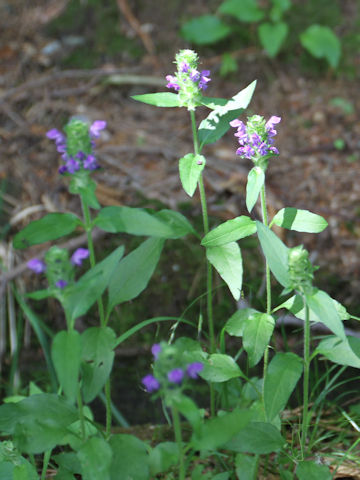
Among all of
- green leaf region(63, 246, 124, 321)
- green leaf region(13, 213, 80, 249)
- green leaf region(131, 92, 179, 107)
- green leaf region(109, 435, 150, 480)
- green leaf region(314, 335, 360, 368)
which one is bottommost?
green leaf region(109, 435, 150, 480)

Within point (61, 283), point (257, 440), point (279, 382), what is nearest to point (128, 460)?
point (257, 440)

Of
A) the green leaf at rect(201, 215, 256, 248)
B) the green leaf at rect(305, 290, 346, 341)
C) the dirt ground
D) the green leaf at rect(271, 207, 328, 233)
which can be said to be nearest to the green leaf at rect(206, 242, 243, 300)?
the green leaf at rect(201, 215, 256, 248)

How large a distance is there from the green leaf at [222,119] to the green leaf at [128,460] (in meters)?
0.95

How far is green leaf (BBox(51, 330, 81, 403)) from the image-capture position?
1.37 m

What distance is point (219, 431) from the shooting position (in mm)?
1396

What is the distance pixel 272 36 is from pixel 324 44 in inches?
15.0

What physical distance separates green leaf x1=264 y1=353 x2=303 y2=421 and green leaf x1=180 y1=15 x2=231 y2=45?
3169 millimetres

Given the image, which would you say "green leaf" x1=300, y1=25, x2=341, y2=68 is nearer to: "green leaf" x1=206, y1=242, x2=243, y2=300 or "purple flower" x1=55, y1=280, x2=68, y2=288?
"green leaf" x1=206, y1=242, x2=243, y2=300

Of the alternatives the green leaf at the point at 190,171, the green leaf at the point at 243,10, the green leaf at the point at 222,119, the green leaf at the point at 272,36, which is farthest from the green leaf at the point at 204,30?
the green leaf at the point at 190,171

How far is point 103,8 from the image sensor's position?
15.1ft

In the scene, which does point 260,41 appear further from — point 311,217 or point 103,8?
point 311,217

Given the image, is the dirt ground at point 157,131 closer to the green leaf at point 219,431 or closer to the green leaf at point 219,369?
the green leaf at point 219,369

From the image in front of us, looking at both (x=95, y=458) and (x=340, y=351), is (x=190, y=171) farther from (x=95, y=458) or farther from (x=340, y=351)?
(x=95, y=458)

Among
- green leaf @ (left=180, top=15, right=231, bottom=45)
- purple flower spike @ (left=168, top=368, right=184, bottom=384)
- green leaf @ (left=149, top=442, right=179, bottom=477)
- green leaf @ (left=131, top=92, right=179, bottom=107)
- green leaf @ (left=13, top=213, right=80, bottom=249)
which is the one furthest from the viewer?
green leaf @ (left=180, top=15, right=231, bottom=45)
